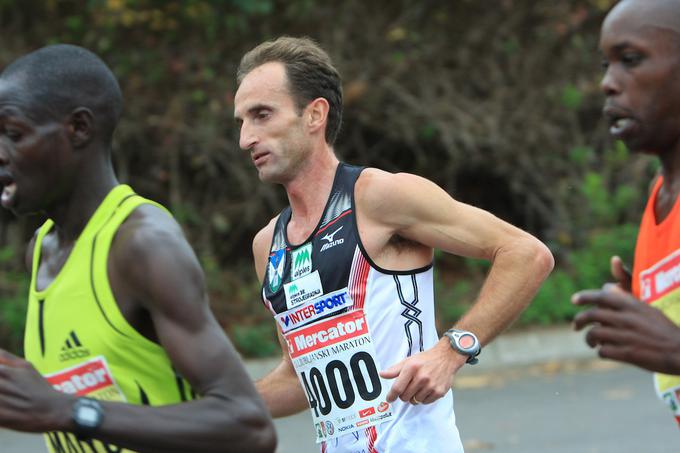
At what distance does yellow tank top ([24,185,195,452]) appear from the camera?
9.04 ft

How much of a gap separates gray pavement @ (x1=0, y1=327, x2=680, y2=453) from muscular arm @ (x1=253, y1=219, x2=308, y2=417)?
155 inches

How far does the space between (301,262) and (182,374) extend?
1419 millimetres

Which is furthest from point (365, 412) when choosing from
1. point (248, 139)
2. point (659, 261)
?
point (659, 261)

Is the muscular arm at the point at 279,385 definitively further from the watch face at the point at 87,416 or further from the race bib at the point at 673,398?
the watch face at the point at 87,416

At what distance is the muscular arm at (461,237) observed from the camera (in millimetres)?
4016

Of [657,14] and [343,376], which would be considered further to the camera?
[343,376]

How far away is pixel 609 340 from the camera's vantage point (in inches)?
104

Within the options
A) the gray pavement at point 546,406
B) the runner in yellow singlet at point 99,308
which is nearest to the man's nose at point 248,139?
the runner in yellow singlet at point 99,308

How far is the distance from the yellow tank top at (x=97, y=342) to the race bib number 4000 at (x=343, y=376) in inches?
46.7

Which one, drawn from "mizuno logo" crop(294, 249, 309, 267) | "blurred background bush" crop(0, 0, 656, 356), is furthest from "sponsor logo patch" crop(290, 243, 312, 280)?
"blurred background bush" crop(0, 0, 656, 356)

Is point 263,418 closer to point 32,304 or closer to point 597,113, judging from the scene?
point 32,304

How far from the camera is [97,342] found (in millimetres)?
2764

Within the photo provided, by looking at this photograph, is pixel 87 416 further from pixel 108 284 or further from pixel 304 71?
pixel 304 71

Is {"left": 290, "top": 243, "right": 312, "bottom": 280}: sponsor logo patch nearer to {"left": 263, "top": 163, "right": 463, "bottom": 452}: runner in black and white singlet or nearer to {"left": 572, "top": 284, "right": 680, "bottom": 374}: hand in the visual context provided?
{"left": 263, "top": 163, "right": 463, "bottom": 452}: runner in black and white singlet
